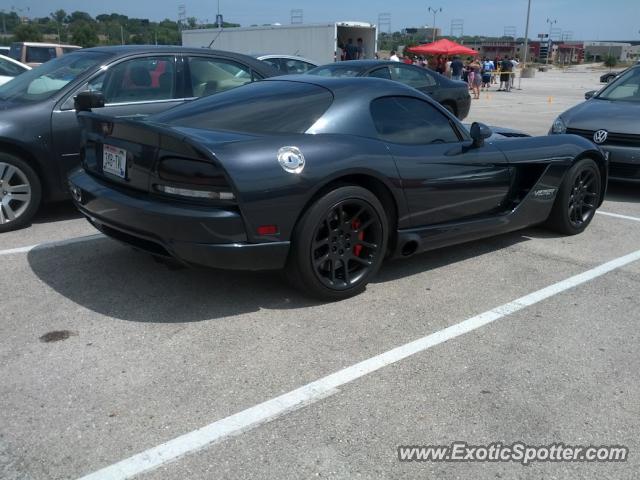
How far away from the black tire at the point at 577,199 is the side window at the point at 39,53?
58.3 feet

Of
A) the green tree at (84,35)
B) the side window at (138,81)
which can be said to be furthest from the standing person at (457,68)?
the green tree at (84,35)

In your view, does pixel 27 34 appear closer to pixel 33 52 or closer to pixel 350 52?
pixel 33 52

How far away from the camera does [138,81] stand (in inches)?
231

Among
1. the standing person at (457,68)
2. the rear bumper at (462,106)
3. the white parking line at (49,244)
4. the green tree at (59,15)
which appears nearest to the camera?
the white parking line at (49,244)

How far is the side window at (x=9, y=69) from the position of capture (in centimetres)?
1110

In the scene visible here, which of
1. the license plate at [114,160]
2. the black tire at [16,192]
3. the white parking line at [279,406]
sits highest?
the license plate at [114,160]

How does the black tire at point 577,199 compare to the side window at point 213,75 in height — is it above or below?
below

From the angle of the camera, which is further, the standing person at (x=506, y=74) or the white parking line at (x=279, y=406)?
the standing person at (x=506, y=74)

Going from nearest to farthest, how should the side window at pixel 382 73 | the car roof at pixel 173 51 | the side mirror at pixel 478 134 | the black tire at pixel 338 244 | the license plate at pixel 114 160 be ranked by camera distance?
the black tire at pixel 338 244
the license plate at pixel 114 160
the side mirror at pixel 478 134
the car roof at pixel 173 51
the side window at pixel 382 73

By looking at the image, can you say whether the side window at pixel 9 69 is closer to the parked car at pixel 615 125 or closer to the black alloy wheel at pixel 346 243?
the parked car at pixel 615 125

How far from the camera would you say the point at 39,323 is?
3.61 m

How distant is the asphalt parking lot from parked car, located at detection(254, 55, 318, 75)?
28.1ft

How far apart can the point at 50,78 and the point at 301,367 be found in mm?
4093

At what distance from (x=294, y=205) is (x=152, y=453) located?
163cm
